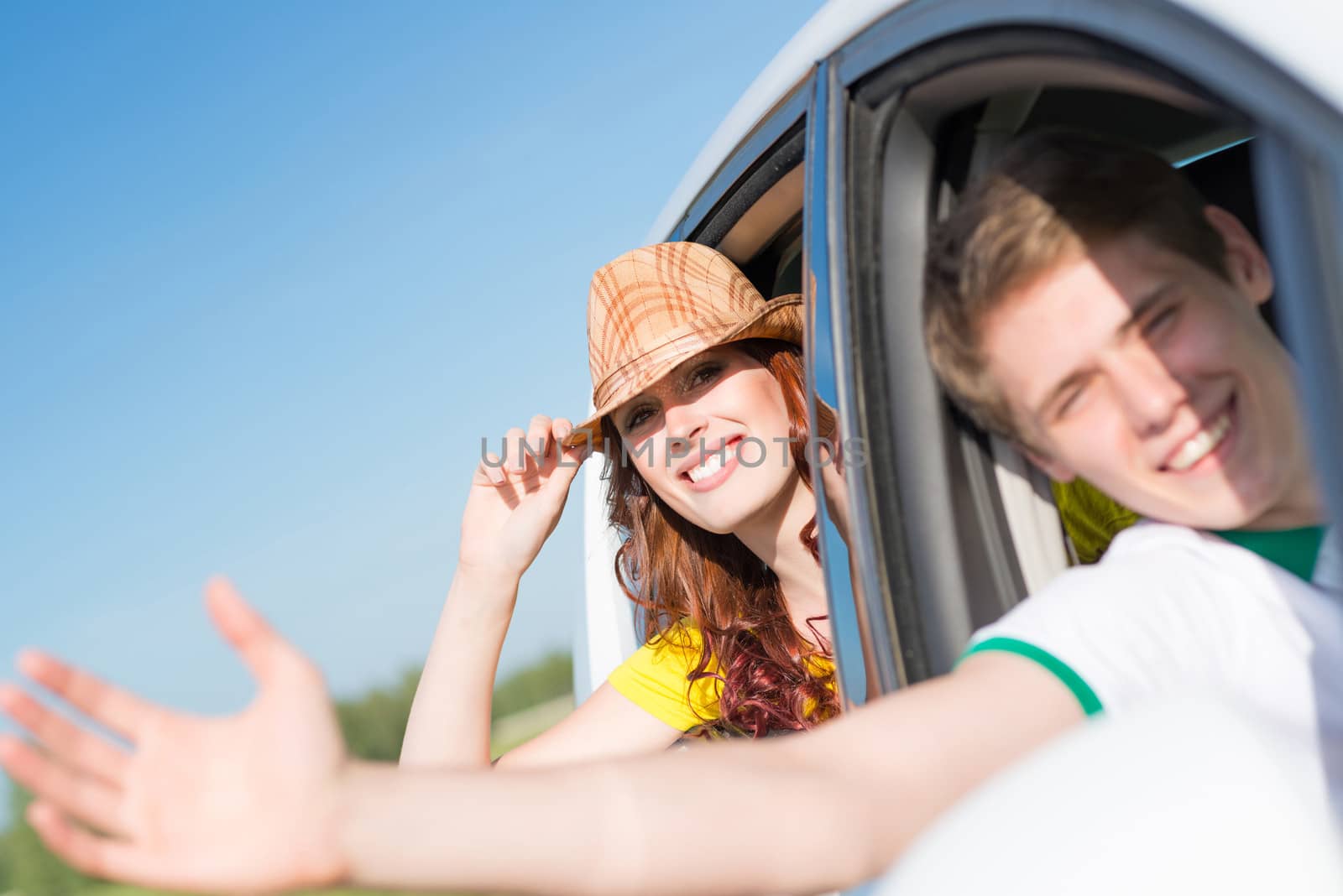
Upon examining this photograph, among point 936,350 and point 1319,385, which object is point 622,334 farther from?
point 1319,385

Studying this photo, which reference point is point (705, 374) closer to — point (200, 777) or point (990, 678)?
point (990, 678)

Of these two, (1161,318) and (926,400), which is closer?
(1161,318)

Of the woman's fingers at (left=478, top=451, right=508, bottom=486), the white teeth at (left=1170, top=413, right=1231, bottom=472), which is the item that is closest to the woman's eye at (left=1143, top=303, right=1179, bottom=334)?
the white teeth at (left=1170, top=413, right=1231, bottom=472)

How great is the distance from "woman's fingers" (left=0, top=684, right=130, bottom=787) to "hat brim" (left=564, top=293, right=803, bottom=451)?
1.61m

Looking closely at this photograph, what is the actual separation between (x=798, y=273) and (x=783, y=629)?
870mm

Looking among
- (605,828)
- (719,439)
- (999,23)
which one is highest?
(999,23)

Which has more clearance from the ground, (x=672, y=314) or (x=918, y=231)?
A: (x=672, y=314)

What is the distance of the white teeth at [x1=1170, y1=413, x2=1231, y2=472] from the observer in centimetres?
128

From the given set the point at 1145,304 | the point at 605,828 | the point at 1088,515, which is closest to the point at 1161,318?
the point at 1145,304

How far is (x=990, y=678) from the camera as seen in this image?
125 cm

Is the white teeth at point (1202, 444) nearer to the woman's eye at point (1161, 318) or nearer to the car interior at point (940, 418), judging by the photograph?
the woman's eye at point (1161, 318)

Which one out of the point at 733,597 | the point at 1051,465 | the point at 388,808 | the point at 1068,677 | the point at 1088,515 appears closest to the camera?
the point at 388,808

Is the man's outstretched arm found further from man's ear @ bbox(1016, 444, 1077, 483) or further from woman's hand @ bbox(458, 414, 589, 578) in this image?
woman's hand @ bbox(458, 414, 589, 578)

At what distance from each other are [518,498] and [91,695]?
2.08 meters
